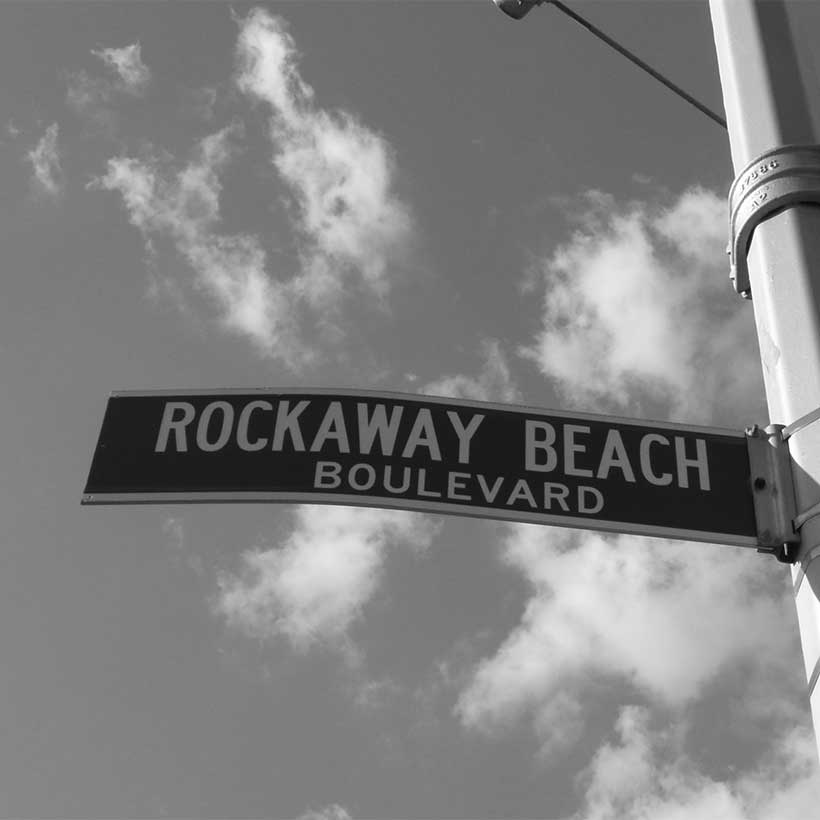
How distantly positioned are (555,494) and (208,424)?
100cm

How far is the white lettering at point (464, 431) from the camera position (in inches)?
130

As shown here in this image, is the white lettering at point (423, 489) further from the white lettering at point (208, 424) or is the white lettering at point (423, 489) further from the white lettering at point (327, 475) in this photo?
the white lettering at point (208, 424)

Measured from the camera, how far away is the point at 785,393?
3.07 meters

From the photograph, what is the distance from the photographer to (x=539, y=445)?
333 cm

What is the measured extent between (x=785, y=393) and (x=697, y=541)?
0.43m

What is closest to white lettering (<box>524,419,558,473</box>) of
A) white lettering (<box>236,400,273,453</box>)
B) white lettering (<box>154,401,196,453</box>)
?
white lettering (<box>236,400,273,453</box>)

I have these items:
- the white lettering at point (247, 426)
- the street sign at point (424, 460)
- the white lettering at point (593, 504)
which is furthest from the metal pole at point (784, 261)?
the white lettering at point (247, 426)

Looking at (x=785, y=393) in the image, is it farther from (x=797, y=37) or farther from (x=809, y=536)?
(x=797, y=37)

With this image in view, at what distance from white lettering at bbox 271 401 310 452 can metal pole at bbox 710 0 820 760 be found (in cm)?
125

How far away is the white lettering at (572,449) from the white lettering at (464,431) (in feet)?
0.79

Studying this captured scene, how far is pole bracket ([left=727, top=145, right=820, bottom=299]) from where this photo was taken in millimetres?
3254

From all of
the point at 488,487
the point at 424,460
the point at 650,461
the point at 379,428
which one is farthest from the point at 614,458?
the point at 379,428

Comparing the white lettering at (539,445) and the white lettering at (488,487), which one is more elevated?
the white lettering at (539,445)

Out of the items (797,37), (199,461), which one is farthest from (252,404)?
(797,37)
